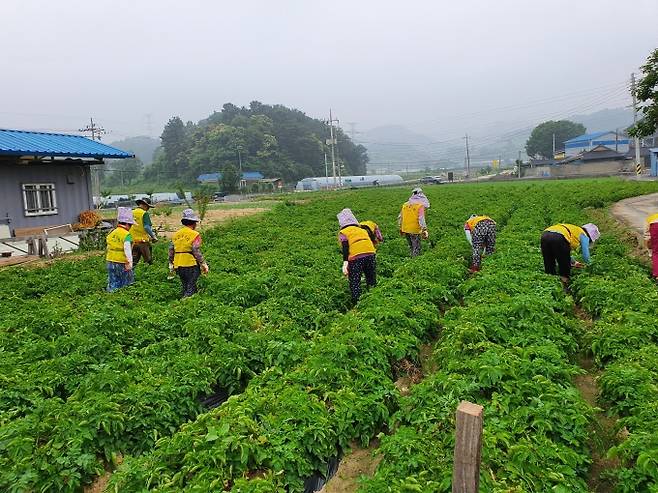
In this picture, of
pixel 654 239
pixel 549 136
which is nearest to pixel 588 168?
pixel 549 136

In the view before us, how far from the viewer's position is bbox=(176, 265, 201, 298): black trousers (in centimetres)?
952

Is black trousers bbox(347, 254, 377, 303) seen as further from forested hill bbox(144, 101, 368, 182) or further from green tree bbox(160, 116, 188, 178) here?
green tree bbox(160, 116, 188, 178)

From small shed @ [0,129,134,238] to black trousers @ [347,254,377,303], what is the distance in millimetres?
13666

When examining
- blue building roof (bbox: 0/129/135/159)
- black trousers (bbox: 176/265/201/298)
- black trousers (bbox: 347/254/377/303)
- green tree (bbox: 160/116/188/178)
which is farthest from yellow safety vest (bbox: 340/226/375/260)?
green tree (bbox: 160/116/188/178)

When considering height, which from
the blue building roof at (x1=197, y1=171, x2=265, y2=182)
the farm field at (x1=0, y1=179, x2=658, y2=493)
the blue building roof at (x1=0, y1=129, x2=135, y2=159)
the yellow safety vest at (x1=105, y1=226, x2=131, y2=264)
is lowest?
the farm field at (x1=0, y1=179, x2=658, y2=493)

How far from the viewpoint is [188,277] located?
958 cm

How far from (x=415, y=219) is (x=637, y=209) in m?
17.7

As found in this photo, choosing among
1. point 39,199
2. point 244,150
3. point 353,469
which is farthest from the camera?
point 244,150

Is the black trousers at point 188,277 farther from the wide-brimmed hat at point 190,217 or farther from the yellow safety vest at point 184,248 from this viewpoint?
the wide-brimmed hat at point 190,217

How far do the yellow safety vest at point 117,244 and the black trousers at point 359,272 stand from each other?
14.4ft

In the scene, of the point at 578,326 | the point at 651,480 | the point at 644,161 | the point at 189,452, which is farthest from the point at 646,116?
the point at 644,161

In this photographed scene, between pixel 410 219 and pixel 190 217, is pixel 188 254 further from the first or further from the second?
pixel 410 219

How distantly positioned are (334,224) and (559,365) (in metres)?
16.8

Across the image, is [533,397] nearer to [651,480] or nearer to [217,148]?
[651,480]
